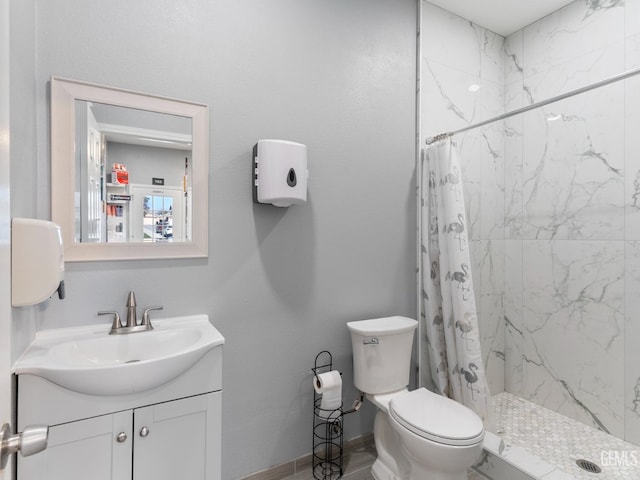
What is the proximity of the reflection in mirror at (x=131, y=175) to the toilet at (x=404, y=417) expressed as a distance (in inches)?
43.9

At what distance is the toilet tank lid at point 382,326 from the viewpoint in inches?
73.5

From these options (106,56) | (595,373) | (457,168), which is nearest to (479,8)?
(457,168)

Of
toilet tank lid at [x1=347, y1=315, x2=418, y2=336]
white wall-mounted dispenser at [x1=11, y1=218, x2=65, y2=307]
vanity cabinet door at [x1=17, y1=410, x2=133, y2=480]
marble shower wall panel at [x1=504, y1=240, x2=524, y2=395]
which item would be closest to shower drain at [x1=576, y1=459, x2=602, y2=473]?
marble shower wall panel at [x1=504, y1=240, x2=524, y2=395]

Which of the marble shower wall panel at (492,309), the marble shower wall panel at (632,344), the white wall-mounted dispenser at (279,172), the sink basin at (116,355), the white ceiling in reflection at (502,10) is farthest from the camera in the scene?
the marble shower wall panel at (492,309)

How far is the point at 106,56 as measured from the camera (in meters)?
1.48

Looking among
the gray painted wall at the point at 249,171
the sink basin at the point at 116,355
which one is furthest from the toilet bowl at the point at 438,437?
the sink basin at the point at 116,355

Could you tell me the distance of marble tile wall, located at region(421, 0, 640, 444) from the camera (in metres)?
2.04

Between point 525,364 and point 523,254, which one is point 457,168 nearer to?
point 523,254

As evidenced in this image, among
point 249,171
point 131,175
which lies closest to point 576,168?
point 249,171

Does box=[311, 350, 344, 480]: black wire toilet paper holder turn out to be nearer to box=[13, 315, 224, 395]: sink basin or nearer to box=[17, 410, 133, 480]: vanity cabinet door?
box=[13, 315, 224, 395]: sink basin

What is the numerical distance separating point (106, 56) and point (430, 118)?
1.84 m

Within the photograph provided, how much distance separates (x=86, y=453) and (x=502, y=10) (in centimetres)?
329

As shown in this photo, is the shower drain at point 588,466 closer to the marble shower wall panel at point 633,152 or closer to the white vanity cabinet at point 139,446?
the marble shower wall panel at point 633,152

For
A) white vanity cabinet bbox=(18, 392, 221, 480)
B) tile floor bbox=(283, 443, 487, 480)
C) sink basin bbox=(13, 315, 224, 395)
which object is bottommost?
tile floor bbox=(283, 443, 487, 480)
